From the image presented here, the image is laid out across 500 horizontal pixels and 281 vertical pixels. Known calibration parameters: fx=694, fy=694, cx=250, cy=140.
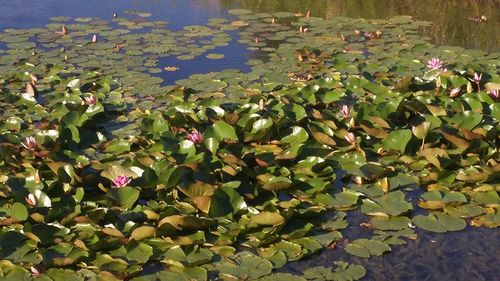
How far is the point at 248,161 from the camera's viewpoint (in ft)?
15.9

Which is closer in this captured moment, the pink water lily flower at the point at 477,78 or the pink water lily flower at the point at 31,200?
the pink water lily flower at the point at 31,200

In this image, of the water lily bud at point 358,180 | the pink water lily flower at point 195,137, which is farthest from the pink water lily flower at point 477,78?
the pink water lily flower at point 195,137

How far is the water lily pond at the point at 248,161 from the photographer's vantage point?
385cm

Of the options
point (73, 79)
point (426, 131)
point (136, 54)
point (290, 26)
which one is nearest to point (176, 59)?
point (136, 54)

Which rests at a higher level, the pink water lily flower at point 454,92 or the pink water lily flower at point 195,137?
the pink water lily flower at point 454,92

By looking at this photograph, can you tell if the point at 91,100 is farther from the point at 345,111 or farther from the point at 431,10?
the point at 431,10

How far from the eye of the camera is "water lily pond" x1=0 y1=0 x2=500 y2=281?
3.85 meters

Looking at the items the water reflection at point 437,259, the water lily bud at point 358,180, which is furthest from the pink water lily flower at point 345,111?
the water reflection at point 437,259

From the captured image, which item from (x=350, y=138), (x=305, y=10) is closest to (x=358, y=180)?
(x=350, y=138)

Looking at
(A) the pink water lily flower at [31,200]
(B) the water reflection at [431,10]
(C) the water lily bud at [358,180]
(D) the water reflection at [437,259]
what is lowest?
(D) the water reflection at [437,259]

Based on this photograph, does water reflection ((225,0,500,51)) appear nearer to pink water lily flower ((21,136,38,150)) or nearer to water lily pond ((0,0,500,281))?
water lily pond ((0,0,500,281))

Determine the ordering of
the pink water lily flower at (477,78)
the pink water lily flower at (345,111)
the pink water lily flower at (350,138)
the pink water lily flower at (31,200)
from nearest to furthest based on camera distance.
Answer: the pink water lily flower at (31,200), the pink water lily flower at (350,138), the pink water lily flower at (345,111), the pink water lily flower at (477,78)

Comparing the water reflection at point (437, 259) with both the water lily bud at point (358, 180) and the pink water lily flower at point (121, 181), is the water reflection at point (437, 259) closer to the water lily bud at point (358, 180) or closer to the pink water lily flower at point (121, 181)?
the water lily bud at point (358, 180)

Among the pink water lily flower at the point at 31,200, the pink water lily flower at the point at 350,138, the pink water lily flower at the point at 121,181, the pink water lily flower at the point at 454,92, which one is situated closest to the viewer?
the pink water lily flower at the point at 31,200
